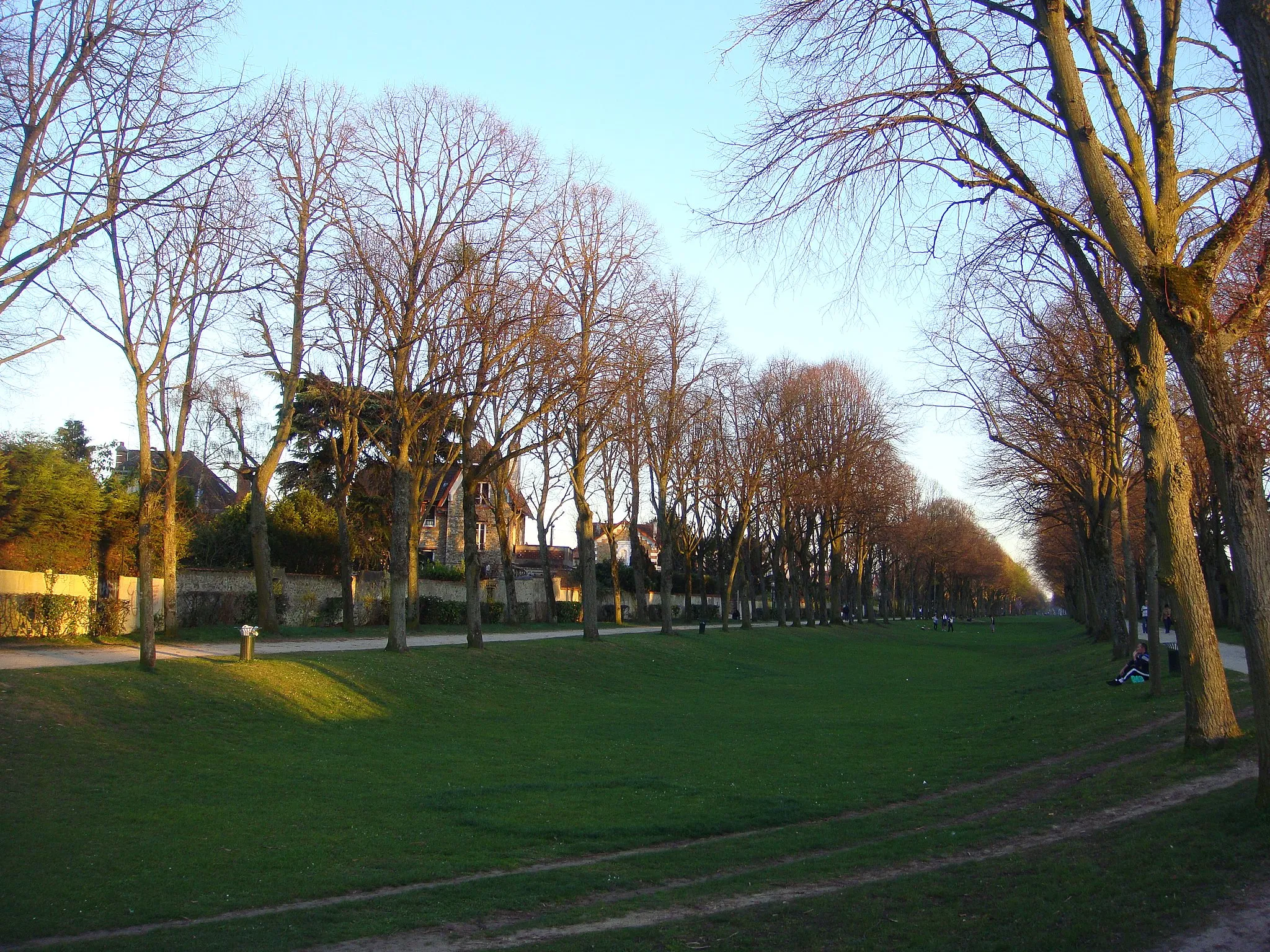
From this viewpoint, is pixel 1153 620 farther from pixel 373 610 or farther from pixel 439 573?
pixel 439 573

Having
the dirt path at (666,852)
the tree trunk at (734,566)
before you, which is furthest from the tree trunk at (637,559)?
the dirt path at (666,852)

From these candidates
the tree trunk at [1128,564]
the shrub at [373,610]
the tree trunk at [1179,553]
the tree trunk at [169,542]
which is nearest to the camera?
the tree trunk at [1179,553]

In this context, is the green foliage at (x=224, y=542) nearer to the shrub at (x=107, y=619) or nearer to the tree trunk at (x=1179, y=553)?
the shrub at (x=107, y=619)

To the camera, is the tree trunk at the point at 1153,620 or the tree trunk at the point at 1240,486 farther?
the tree trunk at the point at 1153,620

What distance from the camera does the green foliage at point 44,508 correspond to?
25.2m

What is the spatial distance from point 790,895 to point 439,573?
136ft

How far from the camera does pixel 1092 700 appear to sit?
2067 cm

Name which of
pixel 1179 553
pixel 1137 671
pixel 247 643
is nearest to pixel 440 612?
pixel 247 643

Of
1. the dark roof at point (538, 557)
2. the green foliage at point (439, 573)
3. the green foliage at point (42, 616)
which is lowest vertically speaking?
the green foliage at point (42, 616)

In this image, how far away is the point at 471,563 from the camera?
93.8 ft

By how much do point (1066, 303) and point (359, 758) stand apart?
59.4 feet

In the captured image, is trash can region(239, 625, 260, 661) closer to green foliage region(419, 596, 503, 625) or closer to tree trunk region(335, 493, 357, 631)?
tree trunk region(335, 493, 357, 631)

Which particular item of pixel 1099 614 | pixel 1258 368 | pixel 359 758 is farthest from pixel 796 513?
pixel 359 758

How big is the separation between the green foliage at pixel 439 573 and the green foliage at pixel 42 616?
22.0 metres
